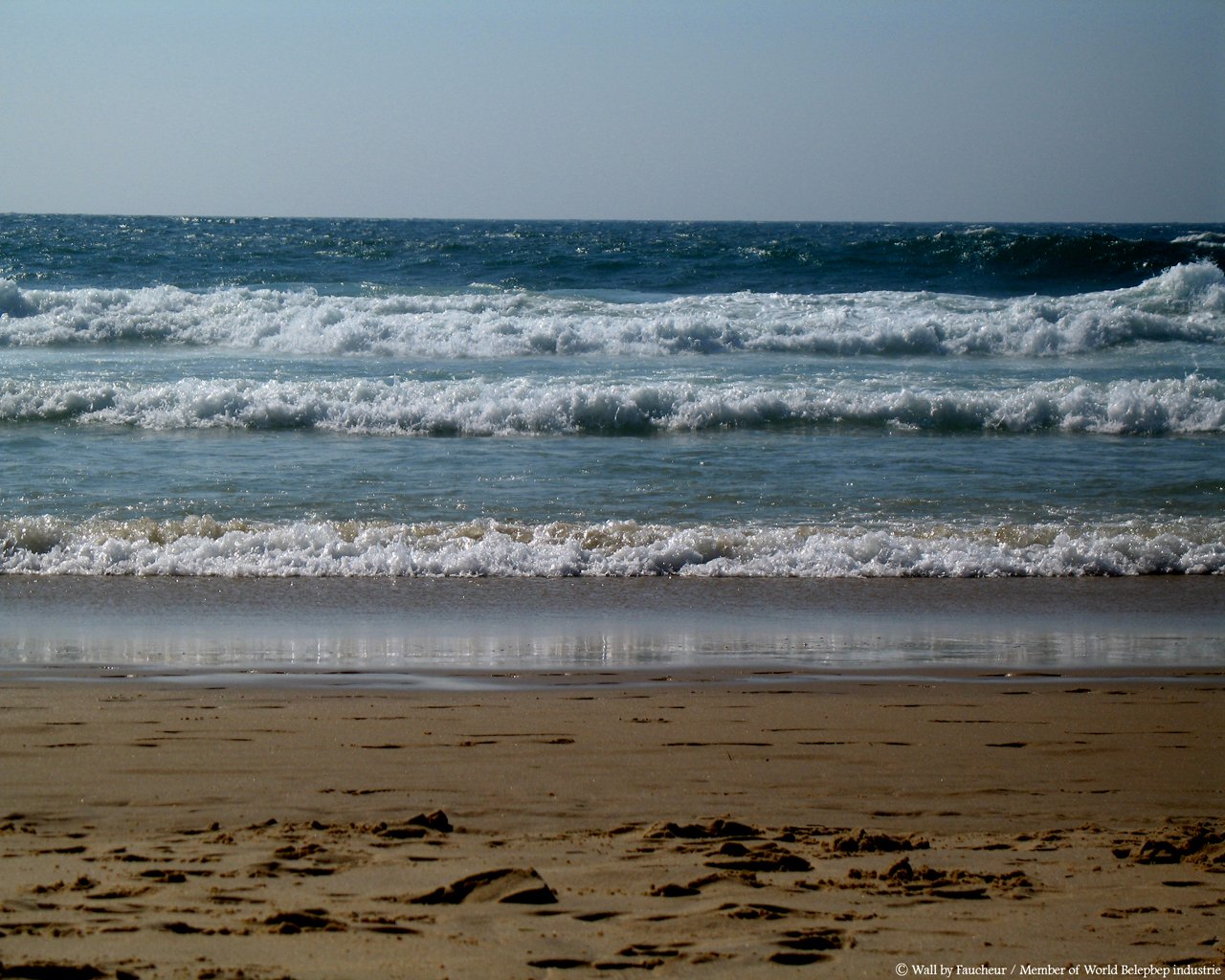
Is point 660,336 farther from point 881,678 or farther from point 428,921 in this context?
A: point 428,921

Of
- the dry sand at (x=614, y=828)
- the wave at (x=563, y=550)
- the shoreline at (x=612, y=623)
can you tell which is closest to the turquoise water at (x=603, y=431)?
the wave at (x=563, y=550)

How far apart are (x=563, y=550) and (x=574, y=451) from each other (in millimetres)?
3956

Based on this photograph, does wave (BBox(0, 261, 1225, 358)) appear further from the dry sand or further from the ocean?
the dry sand

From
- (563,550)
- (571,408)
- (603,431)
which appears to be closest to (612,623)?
(563,550)

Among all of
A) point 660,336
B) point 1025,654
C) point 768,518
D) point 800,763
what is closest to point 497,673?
point 800,763

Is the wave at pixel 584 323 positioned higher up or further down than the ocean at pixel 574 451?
higher up

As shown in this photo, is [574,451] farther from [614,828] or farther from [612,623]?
[614,828]

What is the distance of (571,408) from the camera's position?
13.8 m

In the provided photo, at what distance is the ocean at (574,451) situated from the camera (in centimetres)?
820

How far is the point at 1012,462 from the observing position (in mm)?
12008

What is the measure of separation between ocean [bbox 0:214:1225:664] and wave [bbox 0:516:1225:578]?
3 cm

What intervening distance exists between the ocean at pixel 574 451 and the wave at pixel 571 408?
4 cm

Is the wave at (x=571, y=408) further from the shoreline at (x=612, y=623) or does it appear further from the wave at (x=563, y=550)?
the shoreline at (x=612, y=623)

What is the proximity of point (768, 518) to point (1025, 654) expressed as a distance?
3439 mm
